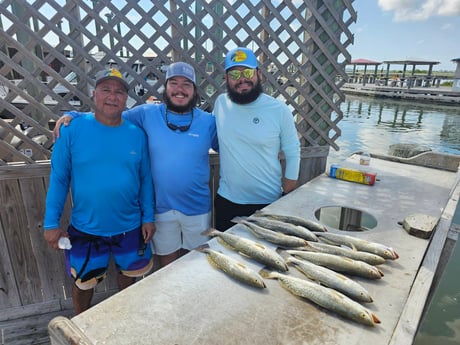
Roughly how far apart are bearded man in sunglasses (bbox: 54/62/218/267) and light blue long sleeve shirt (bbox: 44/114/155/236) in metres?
0.17

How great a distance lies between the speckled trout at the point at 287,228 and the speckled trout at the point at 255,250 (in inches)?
7.9

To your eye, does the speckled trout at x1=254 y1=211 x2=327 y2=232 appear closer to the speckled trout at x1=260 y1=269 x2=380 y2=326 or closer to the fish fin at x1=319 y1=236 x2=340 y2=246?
the fish fin at x1=319 y1=236 x2=340 y2=246

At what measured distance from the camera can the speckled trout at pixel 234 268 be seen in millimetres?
1432

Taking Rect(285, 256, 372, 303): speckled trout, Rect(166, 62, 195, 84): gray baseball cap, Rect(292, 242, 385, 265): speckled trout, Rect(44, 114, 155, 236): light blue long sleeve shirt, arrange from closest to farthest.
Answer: Rect(285, 256, 372, 303): speckled trout < Rect(292, 242, 385, 265): speckled trout < Rect(44, 114, 155, 236): light blue long sleeve shirt < Rect(166, 62, 195, 84): gray baseball cap

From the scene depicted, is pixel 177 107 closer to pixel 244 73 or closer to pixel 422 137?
pixel 244 73

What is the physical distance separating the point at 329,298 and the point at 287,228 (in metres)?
0.63

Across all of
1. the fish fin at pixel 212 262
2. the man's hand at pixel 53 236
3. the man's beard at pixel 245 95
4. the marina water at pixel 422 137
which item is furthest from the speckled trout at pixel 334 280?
the marina water at pixel 422 137

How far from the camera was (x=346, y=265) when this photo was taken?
1526mm

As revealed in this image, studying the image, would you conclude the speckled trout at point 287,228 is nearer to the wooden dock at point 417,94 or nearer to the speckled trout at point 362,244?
the speckled trout at point 362,244

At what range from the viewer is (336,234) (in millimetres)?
1886

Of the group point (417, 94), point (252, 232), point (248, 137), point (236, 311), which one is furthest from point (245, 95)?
point (417, 94)

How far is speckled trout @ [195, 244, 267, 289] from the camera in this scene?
143 cm

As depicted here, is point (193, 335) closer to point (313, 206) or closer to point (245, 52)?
point (313, 206)

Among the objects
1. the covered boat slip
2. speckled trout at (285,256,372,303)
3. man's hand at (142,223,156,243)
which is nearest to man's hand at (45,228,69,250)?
man's hand at (142,223,156,243)
